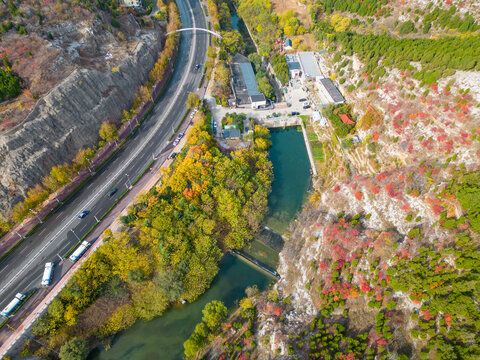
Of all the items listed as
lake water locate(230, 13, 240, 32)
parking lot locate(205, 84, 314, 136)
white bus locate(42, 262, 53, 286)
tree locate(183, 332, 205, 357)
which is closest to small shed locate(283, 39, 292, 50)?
parking lot locate(205, 84, 314, 136)

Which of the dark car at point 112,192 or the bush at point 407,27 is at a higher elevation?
the bush at point 407,27

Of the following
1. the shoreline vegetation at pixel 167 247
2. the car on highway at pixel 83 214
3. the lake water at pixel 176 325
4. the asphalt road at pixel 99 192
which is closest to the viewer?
the shoreline vegetation at pixel 167 247

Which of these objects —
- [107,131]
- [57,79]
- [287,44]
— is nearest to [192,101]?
[107,131]

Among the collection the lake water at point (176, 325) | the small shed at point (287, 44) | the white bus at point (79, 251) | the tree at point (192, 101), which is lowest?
the lake water at point (176, 325)

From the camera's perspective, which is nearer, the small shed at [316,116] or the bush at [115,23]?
the small shed at [316,116]

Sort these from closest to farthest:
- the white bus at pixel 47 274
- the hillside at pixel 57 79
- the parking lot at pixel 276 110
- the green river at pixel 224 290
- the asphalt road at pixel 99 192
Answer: the green river at pixel 224 290
the white bus at pixel 47 274
the asphalt road at pixel 99 192
the hillside at pixel 57 79
the parking lot at pixel 276 110

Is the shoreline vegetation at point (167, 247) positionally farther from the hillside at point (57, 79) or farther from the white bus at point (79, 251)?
the hillside at point (57, 79)

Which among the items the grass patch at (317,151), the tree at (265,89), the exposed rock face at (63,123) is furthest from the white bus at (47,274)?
the tree at (265,89)
